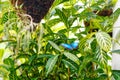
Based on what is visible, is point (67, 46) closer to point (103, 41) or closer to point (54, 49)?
point (54, 49)

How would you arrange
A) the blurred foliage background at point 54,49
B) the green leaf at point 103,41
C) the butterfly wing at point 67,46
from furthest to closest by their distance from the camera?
the butterfly wing at point 67,46 < the blurred foliage background at point 54,49 < the green leaf at point 103,41

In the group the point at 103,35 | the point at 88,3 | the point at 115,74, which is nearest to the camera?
the point at 103,35

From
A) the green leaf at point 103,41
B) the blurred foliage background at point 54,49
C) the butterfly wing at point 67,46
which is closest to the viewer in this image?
the green leaf at point 103,41

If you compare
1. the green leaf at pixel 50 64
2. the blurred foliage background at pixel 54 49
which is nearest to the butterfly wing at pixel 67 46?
the blurred foliage background at pixel 54 49

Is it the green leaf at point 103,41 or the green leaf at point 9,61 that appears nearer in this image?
the green leaf at point 103,41

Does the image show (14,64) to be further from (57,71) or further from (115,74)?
(115,74)

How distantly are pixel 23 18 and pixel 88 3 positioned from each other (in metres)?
0.39

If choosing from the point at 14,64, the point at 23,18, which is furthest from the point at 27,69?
the point at 23,18

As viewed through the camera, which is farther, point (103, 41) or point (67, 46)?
point (67, 46)

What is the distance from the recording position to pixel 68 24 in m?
1.05

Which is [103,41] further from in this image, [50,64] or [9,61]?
[9,61]

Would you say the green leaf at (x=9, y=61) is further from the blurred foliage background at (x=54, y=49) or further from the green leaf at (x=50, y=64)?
the green leaf at (x=50, y=64)

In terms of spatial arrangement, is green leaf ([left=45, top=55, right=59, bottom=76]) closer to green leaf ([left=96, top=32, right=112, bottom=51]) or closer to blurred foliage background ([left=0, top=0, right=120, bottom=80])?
blurred foliage background ([left=0, top=0, right=120, bottom=80])

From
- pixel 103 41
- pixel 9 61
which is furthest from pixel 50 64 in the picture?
pixel 9 61
